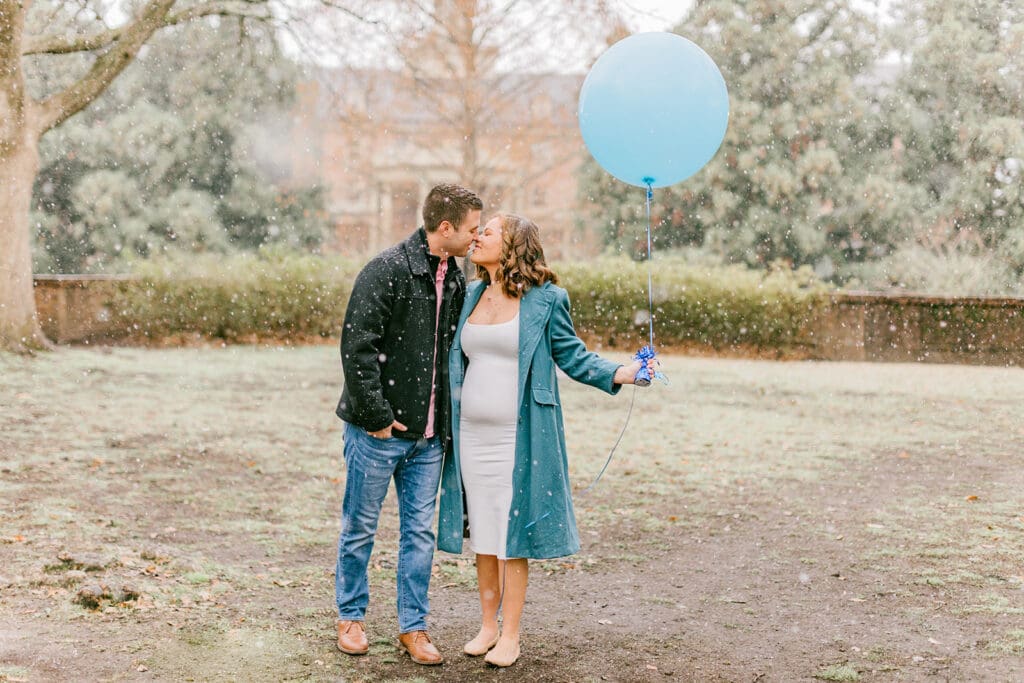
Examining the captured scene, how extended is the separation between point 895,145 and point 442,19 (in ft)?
52.2

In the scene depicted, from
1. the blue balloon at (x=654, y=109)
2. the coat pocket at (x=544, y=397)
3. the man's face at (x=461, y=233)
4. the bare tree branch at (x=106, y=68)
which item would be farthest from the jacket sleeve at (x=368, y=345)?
the bare tree branch at (x=106, y=68)

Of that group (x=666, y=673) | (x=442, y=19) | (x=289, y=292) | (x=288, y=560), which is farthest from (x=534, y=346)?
(x=289, y=292)

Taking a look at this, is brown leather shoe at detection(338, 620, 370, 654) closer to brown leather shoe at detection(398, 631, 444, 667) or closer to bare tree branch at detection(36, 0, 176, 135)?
brown leather shoe at detection(398, 631, 444, 667)

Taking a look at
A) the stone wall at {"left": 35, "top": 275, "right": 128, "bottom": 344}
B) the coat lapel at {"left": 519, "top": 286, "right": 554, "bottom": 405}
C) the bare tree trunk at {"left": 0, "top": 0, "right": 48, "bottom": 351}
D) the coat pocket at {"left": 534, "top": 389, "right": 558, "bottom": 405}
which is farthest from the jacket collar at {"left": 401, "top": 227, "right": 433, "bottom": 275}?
the stone wall at {"left": 35, "top": 275, "right": 128, "bottom": 344}

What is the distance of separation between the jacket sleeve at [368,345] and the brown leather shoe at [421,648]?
88cm

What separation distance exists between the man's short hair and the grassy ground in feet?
5.76

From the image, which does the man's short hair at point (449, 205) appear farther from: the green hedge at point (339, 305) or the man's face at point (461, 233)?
the green hedge at point (339, 305)

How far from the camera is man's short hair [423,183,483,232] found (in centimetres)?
375

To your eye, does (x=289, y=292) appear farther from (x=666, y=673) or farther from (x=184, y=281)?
(x=666, y=673)

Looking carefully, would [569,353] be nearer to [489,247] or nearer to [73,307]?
[489,247]

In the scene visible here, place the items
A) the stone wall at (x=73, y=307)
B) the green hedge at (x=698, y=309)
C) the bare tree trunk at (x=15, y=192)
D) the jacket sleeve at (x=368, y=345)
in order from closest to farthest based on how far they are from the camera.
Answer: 1. the jacket sleeve at (x=368, y=345)
2. the bare tree trunk at (x=15, y=192)
3. the stone wall at (x=73, y=307)
4. the green hedge at (x=698, y=309)

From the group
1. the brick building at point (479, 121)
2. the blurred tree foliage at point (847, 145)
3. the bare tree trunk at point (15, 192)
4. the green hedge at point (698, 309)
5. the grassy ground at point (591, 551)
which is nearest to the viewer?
the grassy ground at point (591, 551)

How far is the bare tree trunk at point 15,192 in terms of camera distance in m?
12.0

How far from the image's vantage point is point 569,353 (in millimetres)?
3854
